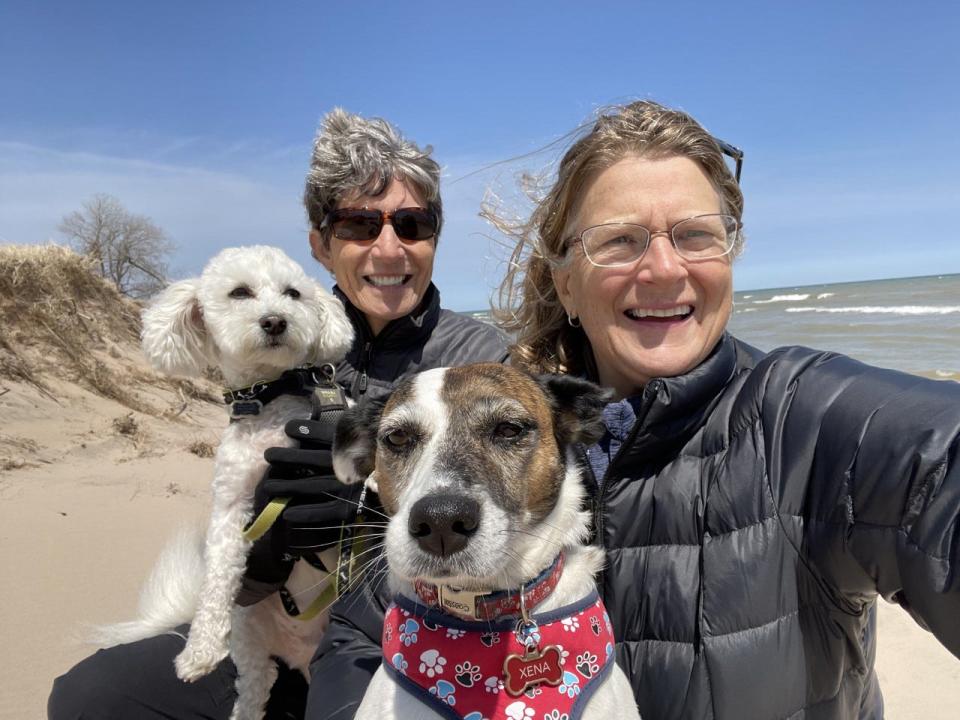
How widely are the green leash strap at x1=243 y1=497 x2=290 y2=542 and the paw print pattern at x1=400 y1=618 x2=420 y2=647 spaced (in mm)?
1225

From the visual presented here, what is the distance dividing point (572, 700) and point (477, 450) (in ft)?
2.62

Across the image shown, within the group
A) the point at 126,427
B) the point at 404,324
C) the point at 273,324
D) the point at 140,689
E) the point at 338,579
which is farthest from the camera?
the point at 126,427

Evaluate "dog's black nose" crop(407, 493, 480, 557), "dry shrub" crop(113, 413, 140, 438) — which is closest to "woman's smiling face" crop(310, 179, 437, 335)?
"dog's black nose" crop(407, 493, 480, 557)

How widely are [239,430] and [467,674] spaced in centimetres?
198

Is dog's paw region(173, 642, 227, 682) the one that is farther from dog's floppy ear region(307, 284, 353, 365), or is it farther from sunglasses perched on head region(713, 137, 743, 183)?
sunglasses perched on head region(713, 137, 743, 183)

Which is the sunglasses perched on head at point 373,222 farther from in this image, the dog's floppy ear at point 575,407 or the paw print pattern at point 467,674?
the paw print pattern at point 467,674

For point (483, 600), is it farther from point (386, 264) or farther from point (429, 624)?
point (386, 264)

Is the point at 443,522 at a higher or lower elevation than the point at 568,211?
lower

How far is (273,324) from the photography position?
3.26 metres

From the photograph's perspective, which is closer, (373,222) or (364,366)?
(373,222)

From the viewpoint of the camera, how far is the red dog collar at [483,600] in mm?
1923

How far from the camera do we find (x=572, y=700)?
1800mm

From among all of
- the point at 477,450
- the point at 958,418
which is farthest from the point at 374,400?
the point at 958,418

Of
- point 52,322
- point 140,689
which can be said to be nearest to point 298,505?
point 140,689
